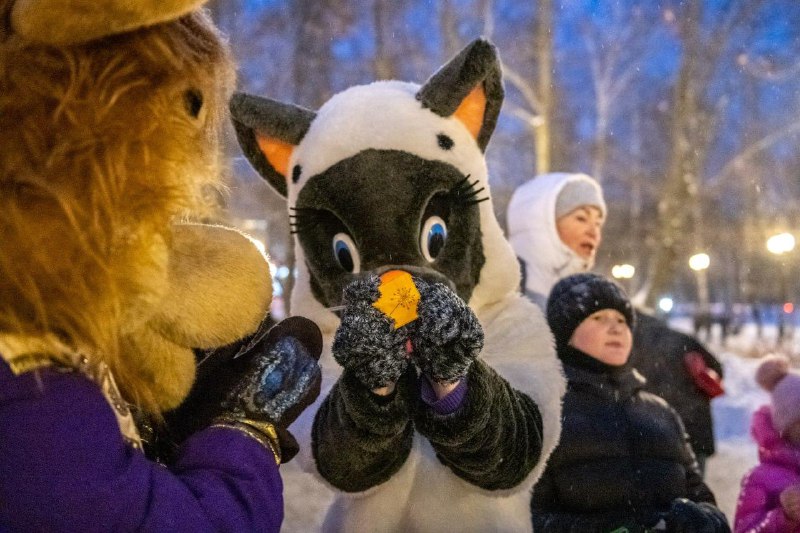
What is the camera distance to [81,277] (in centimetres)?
98

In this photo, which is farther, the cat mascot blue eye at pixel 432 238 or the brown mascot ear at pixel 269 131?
the brown mascot ear at pixel 269 131

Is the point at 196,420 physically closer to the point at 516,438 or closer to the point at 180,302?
the point at 180,302

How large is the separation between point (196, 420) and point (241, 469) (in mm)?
234

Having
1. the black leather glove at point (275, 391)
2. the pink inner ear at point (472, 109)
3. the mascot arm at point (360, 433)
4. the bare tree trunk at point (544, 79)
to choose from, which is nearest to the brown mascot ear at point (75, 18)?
the black leather glove at point (275, 391)

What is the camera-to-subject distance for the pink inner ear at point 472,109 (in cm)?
204

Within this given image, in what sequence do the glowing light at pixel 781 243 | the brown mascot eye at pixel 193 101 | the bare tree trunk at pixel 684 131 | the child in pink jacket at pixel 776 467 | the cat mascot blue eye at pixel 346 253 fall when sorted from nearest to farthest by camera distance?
1. the brown mascot eye at pixel 193 101
2. the cat mascot blue eye at pixel 346 253
3. the child in pink jacket at pixel 776 467
4. the bare tree trunk at pixel 684 131
5. the glowing light at pixel 781 243

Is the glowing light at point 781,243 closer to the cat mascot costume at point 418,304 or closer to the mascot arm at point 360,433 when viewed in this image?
the cat mascot costume at point 418,304

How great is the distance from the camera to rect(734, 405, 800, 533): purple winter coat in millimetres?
2672

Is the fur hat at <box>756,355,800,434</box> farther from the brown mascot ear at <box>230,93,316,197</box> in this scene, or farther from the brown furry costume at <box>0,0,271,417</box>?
the brown furry costume at <box>0,0,271,417</box>

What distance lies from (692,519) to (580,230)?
6.12 feet

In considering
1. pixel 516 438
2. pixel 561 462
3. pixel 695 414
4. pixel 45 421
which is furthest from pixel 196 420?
pixel 695 414

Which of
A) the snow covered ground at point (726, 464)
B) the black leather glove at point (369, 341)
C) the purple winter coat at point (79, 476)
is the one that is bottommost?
the snow covered ground at point (726, 464)

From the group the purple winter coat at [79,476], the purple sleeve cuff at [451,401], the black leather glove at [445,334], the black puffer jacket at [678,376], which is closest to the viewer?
the purple winter coat at [79,476]

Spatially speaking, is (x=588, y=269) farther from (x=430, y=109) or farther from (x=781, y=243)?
(x=781, y=243)
